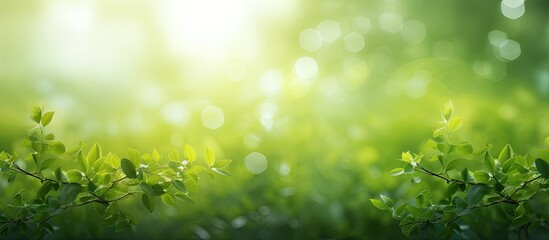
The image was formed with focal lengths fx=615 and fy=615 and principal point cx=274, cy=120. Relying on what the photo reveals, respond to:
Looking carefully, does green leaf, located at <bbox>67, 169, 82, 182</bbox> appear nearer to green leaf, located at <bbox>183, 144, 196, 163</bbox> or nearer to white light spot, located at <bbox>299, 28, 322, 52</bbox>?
green leaf, located at <bbox>183, 144, 196, 163</bbox>

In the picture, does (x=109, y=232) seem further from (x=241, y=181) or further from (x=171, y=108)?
(x=171, y=108)

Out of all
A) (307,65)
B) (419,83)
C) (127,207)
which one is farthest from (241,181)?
(307,65)

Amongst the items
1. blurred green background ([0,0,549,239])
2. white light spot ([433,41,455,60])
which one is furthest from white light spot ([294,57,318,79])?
white light spot ([433,41,455,60])

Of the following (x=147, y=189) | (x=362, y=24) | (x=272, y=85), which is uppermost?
(x=147, y=189)

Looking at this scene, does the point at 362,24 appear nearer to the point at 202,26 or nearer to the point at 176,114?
the point at 202,26

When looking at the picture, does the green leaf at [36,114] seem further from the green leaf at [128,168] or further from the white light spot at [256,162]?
the white light spot at [256,162]

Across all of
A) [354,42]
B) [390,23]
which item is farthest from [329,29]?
[390,23]
